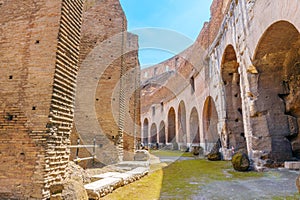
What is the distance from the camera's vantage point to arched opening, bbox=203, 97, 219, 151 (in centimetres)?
1321

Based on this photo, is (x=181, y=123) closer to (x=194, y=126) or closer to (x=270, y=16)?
(x=194, y=126)

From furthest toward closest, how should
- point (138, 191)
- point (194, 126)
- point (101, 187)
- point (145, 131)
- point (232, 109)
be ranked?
point (145, 131) → point (194, 126) → point (232, 109) → point (138, 191) → point (101, 187)

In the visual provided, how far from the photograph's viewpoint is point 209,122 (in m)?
14.2

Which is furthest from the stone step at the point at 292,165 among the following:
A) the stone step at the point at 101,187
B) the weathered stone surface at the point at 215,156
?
the stone step at the point at 101,187

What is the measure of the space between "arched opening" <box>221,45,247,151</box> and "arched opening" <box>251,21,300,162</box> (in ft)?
10.1

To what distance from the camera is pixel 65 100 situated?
439 cm

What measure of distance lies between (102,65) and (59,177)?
18.2ft

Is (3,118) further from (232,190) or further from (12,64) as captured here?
(232,190)

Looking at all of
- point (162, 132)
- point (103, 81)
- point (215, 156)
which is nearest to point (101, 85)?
point (103, 81)

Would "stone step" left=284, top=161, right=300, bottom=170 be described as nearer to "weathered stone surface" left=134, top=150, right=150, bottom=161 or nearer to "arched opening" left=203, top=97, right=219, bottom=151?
"weathered stone surface" left=134, top=150, right=150, bottom=161

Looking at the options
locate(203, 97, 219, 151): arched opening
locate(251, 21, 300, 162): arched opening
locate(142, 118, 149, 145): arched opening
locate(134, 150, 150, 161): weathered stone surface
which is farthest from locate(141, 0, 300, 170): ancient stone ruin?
locate(142, 118, 149, 145): arched opening

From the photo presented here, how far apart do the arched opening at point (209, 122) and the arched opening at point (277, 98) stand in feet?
21.9

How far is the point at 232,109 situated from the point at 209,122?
462cm

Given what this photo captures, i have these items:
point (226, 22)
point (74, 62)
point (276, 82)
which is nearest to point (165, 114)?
point (226, 22)
